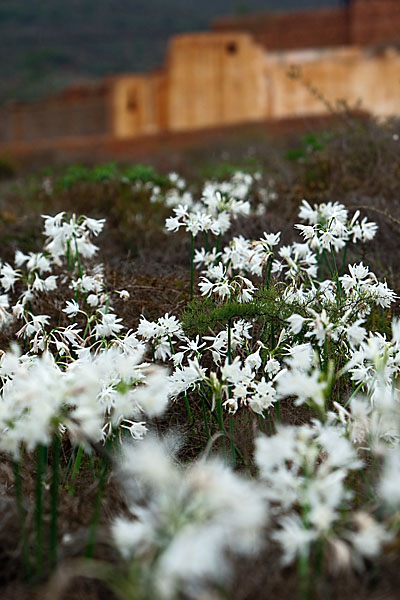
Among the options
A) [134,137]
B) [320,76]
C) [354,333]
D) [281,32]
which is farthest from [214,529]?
[281,32]

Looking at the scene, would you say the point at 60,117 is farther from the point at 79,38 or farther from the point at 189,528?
the point at 79,38

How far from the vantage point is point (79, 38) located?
6247cm

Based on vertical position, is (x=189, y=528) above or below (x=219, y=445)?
below

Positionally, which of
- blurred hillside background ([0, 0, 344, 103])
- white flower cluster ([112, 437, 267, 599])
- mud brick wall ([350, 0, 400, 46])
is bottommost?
white flower cluster ([112, 437, 267, 599])

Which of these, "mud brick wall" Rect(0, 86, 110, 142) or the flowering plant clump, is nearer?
the flowering plant clump

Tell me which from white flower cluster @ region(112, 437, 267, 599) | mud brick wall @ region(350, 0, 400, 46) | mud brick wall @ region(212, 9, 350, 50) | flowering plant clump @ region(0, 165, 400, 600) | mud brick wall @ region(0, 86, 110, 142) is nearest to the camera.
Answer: white flower cluster @ region(112, 437, 267, 599)

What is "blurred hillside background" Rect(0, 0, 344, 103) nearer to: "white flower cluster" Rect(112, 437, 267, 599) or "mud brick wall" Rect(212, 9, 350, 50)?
"mud brick wall" Rect(212, 9, 350, 50)

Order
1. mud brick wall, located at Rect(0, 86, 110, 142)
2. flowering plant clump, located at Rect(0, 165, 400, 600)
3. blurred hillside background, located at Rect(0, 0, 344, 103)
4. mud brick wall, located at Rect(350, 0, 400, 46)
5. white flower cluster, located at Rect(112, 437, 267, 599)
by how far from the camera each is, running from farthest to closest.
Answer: blurred hillside background, located at Rect(0, 0, 344, 103) → mud brick wall, located at Rect(350, 0, 400, 46) → mud brick wall, located at Rect(0, 86, 110, 142) → flowering plant clump, located at Rect(0, 165, 400, 600) → white flower cluster, located at Rect(112, 437, 267, 599)

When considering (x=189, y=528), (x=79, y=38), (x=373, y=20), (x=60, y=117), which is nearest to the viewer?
(x=189, y=528)

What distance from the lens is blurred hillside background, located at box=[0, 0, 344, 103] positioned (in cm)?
5425

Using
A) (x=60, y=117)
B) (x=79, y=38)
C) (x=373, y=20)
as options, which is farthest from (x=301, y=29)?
(x=79, y=38)

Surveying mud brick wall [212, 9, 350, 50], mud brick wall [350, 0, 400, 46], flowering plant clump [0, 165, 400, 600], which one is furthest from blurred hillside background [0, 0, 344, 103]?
flowering plant clump [0, 165, 400, 600]

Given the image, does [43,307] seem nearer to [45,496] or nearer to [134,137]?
[45,496]

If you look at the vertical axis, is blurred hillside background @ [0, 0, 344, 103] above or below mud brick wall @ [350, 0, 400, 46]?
above
